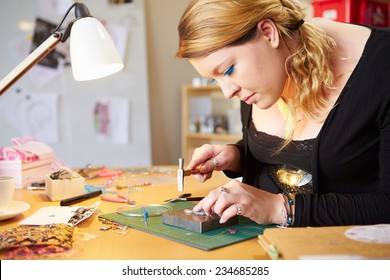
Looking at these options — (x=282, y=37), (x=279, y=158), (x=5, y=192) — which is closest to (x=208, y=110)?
(x=279, y=158)

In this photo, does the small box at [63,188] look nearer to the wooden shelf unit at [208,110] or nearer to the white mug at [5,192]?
the white mug at [5,192]

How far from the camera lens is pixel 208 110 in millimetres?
3139

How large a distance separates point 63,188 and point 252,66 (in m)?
0.56

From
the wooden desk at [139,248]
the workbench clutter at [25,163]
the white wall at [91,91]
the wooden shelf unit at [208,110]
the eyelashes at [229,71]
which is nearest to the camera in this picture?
the wooden desk at [139,248]

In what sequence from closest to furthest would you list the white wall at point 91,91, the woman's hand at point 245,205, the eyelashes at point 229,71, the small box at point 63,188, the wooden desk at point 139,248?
the wooden desk at point 139,248 < the woman's hand at point 245,205 < the eyelashes at point 229,71 < the small box at point 63,188 < the white wall at point 91,91

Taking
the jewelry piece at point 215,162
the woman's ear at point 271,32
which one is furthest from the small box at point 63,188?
the woman's ear at point 271,32

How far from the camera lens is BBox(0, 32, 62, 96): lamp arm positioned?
0.95 meters

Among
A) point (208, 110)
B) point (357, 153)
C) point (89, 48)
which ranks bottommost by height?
point (208, 110)

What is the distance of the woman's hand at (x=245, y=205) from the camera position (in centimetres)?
82

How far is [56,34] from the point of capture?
3.28 ft

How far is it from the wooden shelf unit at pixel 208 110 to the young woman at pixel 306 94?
1.78 metres

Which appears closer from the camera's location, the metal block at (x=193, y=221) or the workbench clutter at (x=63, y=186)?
the metal block at (x=193, y=221)

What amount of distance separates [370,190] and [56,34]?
2.58ft

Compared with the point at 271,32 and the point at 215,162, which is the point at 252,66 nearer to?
the point at 271,32
